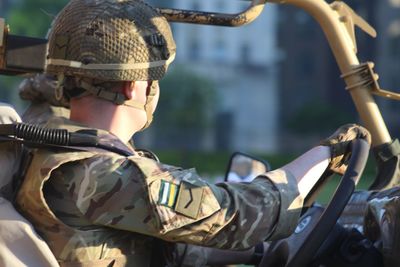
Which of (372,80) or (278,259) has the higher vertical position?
(372,80)

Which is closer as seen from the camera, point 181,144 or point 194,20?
point 194,20

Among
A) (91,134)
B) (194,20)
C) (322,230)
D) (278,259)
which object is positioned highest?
(194,20)

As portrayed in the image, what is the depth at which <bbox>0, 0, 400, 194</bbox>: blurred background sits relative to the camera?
66.9 meters

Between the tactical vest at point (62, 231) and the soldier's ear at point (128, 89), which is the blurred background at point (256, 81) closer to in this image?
the soldier's ear at point (128, 89)

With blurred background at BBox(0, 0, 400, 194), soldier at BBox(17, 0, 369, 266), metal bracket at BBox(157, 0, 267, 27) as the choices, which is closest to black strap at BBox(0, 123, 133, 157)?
soldier at BBox(17, 0, 369, 266)

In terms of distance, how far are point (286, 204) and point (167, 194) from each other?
357 millimetres

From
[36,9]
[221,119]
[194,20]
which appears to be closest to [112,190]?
[194,20]

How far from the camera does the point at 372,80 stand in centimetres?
355

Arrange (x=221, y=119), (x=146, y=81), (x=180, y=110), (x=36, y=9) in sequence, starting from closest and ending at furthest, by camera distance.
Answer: (x=146, y=81)
(x=36, y=9)
(x=180, y=110)
(x=221, y=119)

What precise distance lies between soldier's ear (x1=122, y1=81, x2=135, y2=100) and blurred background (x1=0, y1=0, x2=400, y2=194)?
57.9 metres

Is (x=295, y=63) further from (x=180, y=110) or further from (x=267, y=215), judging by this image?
(x=267, y=215)

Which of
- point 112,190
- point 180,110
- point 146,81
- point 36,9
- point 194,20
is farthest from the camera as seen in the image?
point 180,110

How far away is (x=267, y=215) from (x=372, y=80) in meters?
1.00

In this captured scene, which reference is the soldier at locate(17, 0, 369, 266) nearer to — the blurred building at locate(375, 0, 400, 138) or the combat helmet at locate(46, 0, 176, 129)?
the combat helmet at locate(46, 0, 176, 129)
